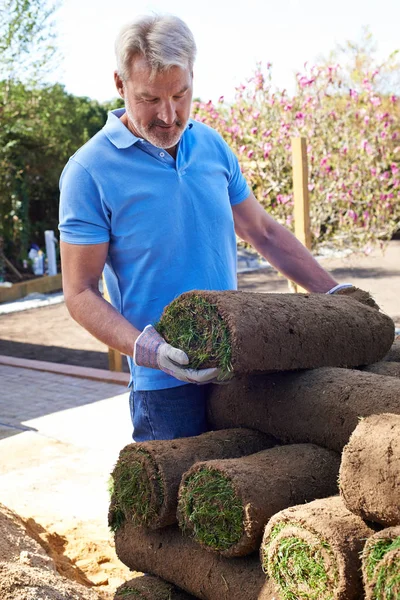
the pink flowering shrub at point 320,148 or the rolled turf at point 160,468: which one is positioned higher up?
the pink flowering shrub at point 320,148

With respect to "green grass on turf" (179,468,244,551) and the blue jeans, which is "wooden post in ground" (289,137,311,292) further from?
"green grass on turf" (179,468,244,551)

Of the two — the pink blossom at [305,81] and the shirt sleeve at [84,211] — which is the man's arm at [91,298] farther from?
the pink blossom at [305,81]

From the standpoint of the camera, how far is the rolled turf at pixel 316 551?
5.96 ft

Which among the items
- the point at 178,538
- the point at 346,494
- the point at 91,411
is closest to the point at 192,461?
the point at 178,538

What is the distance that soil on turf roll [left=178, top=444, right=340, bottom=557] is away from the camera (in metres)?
2.07

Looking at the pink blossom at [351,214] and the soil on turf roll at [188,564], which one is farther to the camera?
the pink blossom at [351,214]

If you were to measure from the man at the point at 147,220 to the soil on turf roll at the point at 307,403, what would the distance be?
18 cm

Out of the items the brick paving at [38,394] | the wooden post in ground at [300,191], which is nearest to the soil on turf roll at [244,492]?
the brick paving at [38,394]

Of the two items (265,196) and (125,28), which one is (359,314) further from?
(265,196)

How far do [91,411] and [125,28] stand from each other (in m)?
4.87

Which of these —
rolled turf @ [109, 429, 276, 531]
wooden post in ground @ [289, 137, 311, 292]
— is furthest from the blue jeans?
wooden post in ground @ [289, 137, 311, 292]

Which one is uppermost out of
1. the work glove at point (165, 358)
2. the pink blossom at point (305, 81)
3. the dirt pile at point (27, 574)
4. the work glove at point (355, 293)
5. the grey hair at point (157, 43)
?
the pink blossom at point (305, 81)

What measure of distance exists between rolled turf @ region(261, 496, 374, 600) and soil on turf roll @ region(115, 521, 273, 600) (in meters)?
0.17

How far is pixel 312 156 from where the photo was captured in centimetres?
981
